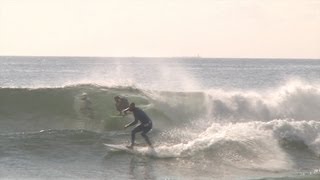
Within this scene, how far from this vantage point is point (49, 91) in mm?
21547

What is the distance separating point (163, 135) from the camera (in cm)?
1705

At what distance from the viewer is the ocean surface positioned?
1273 cm

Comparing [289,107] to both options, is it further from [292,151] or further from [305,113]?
[292,151]

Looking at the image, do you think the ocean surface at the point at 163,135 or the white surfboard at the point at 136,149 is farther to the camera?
the white surfboard at the point at 136,149

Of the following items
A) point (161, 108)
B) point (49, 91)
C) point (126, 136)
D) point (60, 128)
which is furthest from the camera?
point (49, 91)

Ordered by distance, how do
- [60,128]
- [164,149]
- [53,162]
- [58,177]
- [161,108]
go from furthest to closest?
[161,108]
[60,128]
[164,149]
[53,162]
[58,177]

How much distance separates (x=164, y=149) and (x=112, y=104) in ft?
20.9

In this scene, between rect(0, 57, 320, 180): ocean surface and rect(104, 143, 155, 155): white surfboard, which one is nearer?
rect(0, 57, 320, 180): ocean surface

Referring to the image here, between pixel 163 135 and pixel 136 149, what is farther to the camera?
pixel 163 135

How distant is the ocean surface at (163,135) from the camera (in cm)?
1273

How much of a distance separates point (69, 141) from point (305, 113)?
1109 cm

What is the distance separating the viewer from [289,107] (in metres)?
22.7

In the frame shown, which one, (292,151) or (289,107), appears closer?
(292,151)

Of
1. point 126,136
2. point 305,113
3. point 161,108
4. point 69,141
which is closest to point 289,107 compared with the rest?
point 305,113
